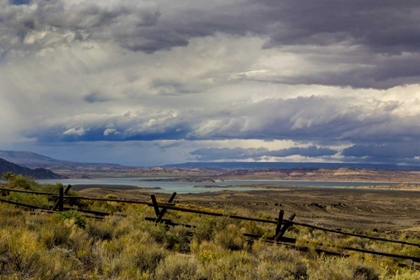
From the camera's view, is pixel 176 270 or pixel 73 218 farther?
pixel 73 218

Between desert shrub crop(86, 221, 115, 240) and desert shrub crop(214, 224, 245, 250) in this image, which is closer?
desert shrub crop(86, 221, 115, 240)

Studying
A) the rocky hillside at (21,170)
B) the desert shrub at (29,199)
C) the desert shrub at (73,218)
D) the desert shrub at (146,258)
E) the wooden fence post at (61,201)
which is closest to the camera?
the desert shrub at (146,258)

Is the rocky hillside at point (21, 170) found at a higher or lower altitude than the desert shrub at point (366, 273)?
lower

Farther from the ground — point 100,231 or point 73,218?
point 73,218

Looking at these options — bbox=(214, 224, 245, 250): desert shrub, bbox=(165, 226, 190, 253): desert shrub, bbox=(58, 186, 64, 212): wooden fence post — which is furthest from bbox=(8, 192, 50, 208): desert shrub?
bbox=(214, 224, 245, 250): desert shrub

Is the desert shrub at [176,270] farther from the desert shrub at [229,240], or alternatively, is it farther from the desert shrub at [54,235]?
the desert shrub at [229,240]

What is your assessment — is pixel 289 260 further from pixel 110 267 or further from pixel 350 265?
pixel 110 267

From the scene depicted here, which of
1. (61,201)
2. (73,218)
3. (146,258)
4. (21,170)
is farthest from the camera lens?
(21,170)

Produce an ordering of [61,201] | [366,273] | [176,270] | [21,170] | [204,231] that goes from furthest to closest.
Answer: [21,170], [61,201], [204,231], [366,273], [176,270]

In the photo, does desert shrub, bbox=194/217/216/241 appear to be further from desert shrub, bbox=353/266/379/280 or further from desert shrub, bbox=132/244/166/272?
desert shrub, bbox=353/266/379/280

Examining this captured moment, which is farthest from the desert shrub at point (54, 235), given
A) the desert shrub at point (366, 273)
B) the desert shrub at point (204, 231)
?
the desert shrub at point (366, 273)

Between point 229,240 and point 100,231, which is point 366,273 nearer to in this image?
point 229,240

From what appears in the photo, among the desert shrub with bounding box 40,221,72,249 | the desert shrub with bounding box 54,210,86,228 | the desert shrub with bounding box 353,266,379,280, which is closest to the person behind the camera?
the desert shrub with bounding box 40,221,72,249

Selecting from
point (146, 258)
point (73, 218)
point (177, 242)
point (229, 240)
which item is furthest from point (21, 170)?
point (146, 258)
